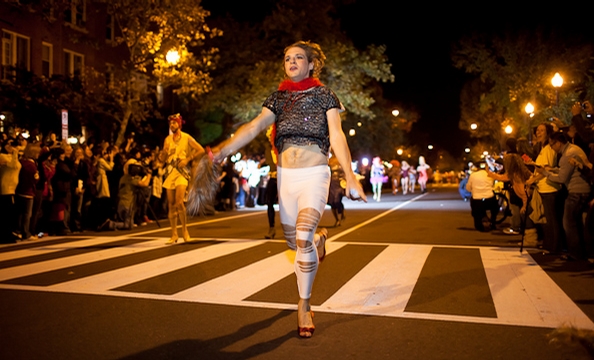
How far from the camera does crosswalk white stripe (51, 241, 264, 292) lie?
21.7ft

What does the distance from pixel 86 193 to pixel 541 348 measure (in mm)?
11904

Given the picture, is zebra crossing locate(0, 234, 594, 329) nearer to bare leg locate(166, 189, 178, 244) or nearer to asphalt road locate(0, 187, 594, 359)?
asphalt road locate(0, 187, 594, 359)

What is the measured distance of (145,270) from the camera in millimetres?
7680

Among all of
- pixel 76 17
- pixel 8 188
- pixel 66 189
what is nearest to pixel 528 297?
pixel 8 188

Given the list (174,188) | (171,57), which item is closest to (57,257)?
(174,188)

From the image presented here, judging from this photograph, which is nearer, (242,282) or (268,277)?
(242,282)

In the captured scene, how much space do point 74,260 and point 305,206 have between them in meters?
4.95

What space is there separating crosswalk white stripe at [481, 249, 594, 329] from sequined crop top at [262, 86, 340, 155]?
2.23m

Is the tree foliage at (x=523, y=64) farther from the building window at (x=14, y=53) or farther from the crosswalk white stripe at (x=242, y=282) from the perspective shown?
the crosswalk white stripe at (x=242, y=282)

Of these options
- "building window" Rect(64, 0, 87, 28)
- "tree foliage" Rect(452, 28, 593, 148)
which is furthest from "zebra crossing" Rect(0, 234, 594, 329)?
"tree foliage" Rect(452, 28, 593, 148)

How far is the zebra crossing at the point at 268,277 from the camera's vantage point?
18.5ft

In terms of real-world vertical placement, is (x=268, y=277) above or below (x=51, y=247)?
below

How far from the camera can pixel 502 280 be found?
7.06m

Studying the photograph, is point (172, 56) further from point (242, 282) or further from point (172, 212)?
point (242, 282)
